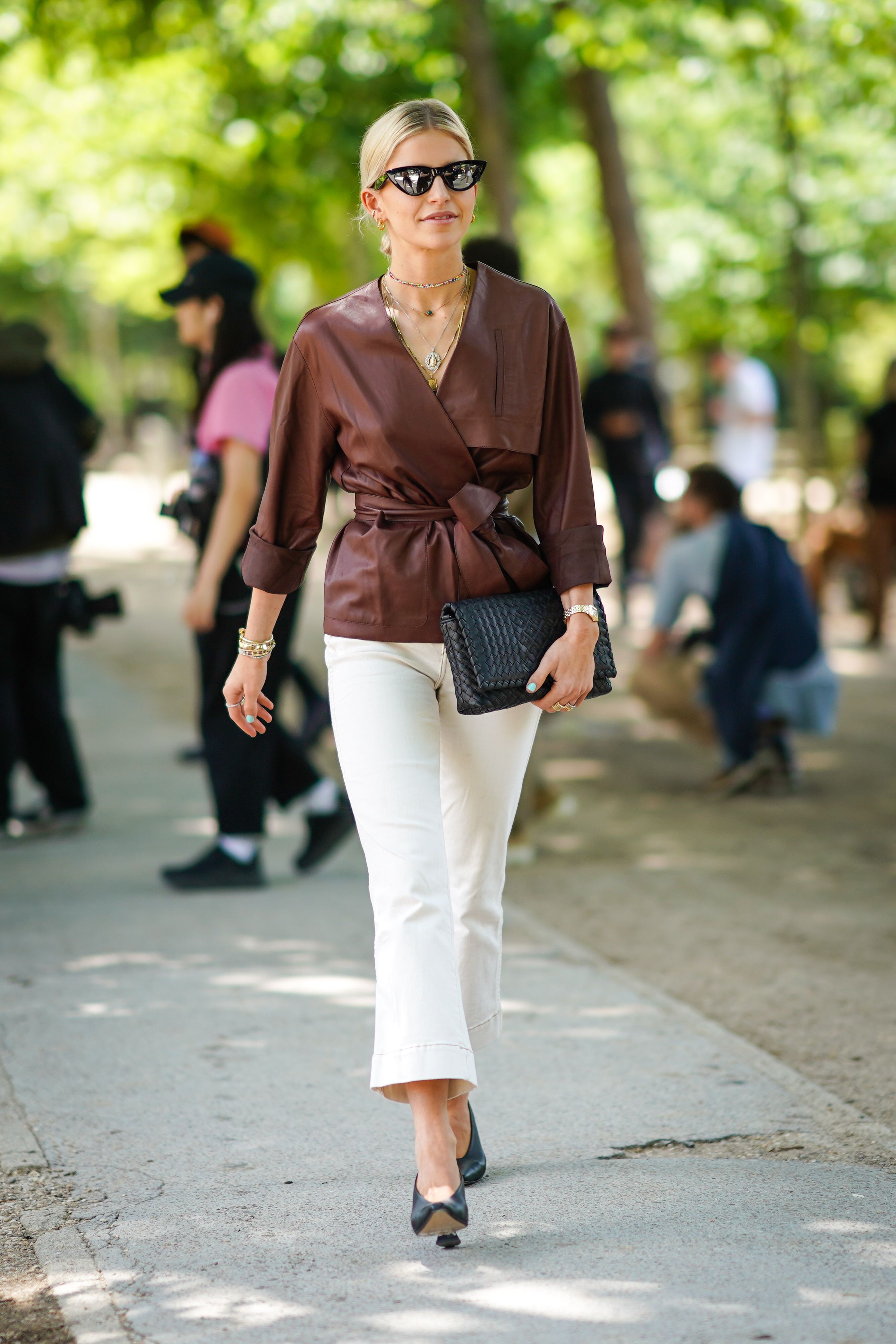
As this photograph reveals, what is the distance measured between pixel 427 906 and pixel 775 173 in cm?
2293

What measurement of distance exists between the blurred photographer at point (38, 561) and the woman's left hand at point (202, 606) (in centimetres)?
106

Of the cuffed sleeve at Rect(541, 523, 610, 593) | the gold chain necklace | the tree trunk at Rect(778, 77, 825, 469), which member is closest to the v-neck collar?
the gold chain necklace

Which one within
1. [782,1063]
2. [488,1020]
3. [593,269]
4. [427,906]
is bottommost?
[782,1063]

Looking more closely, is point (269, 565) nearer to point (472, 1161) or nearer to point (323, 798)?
point (472, 1161)

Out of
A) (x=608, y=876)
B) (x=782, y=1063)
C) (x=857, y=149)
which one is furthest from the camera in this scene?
(x=857, y=149)

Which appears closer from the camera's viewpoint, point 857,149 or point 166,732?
point 166,732

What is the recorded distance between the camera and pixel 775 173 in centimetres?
2416

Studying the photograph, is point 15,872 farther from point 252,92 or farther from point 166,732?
point 252,92

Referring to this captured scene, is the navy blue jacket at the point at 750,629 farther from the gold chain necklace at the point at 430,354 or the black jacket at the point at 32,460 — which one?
the gold chain necklace at the point at 430,354

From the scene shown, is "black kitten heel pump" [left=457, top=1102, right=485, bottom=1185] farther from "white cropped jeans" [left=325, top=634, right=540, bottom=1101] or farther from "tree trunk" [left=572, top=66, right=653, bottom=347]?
"tree trunk" [left=572, top=66, right=653, bottom=347]

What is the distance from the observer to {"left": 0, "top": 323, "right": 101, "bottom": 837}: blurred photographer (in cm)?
640

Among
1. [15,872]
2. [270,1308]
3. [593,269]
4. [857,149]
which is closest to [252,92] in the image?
[857,149]

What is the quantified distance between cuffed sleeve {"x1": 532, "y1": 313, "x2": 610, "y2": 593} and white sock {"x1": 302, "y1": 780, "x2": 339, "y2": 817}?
311cm

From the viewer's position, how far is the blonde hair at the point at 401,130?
306cm
